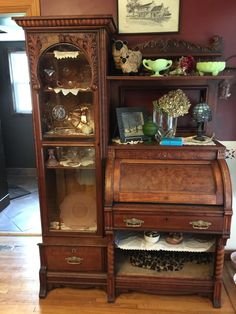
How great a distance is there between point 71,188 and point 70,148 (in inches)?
12.7

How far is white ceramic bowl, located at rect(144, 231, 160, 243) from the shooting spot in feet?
6.43

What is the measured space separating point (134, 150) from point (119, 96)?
20.7 inches

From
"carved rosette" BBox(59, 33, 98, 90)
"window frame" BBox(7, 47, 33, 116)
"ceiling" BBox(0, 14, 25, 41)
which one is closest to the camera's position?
"carved rosette" BBox(59, 33, 98, 90)

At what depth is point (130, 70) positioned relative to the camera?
1.94m

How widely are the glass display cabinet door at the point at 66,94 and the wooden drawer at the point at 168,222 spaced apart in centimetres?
61

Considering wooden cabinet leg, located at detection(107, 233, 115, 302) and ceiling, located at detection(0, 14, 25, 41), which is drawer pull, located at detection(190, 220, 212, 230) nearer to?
wooden cabinet leg, located at detection(107, 233, 115, 302)

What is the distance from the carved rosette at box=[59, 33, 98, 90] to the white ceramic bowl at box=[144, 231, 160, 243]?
1.13 meters

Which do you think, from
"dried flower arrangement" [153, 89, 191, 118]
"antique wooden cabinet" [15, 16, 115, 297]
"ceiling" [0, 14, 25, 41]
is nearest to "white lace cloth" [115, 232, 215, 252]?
"antique wooden cabinet" [15, 16, 115, 297]

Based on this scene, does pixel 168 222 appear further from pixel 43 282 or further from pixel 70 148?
pixel 43 282

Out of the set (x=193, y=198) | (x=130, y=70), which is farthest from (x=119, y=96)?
(x=193, y=198)

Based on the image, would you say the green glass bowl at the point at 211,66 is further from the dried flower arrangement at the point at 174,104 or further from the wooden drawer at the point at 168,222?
the wooden drawer at the point at 168,222

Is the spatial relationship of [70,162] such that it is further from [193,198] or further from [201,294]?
[201,294]

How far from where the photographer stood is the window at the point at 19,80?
4398 mm

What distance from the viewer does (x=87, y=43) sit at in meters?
1.75
